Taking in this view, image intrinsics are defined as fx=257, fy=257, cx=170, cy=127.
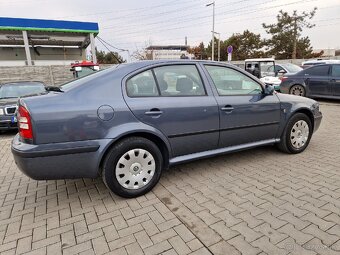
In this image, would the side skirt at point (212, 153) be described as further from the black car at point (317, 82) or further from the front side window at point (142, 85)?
the black car at point (317, 82)

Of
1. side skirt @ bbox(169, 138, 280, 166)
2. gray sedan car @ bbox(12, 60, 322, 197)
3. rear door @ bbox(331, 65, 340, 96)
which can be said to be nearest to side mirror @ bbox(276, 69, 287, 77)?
rear door @ bbox(331, 65, 340, 96)

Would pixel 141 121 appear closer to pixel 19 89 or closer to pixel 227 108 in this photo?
pixel 227 108

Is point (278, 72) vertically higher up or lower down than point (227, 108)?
higher up

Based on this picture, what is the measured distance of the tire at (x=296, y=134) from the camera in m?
4.20

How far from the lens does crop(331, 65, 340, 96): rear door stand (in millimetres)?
9047

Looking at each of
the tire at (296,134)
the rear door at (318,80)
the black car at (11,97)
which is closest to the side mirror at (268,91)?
the tire at (296,134)

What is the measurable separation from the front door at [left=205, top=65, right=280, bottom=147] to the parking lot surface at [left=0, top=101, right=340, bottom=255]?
0.50m

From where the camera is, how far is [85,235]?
2.41 metres

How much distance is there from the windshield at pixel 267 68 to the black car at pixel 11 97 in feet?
35.3

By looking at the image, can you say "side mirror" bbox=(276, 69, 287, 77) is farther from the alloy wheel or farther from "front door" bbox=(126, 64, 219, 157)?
the alloy wheel

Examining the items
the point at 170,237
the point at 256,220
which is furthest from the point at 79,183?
the point at 256,220

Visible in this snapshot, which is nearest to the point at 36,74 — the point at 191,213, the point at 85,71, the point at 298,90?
the point at 85,71

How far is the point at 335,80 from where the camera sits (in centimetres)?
909

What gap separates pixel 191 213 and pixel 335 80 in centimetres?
889
